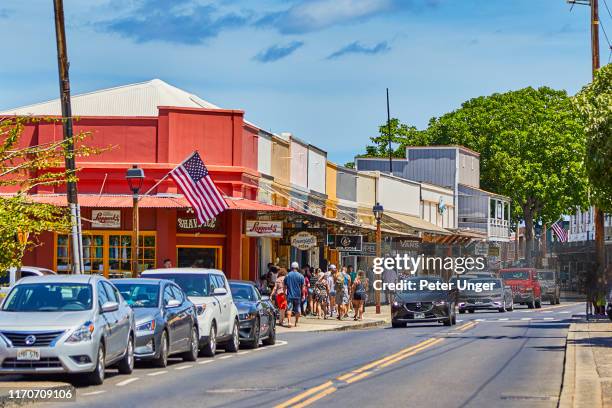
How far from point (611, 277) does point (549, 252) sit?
46.1 metres

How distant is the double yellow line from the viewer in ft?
56.9

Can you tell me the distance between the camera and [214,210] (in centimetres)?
3947

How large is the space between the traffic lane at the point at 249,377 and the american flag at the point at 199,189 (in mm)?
7207

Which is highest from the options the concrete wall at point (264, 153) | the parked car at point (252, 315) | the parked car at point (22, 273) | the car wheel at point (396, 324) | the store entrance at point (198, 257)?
the concrete wall at point (264, 153)

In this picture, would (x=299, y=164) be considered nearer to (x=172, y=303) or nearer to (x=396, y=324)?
(x=396, y=324)

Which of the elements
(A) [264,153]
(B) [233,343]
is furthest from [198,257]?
(B) [233,343]

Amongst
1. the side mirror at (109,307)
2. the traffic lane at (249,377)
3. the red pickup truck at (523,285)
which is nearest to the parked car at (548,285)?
the red pickup truck at (523,285)

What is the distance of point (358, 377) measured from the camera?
21.4 meters

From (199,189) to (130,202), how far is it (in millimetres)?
5582

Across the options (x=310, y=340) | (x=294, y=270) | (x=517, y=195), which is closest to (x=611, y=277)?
(x=294, y=270)

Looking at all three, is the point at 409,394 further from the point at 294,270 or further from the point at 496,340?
the point at 294,270

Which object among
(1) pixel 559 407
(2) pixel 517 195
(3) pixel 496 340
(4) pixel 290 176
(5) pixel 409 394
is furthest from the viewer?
(2) pixel 517 195

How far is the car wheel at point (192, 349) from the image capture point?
2516 cm

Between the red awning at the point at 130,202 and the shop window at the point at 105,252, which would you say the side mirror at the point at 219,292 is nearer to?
the red awning at the point at 130,202
